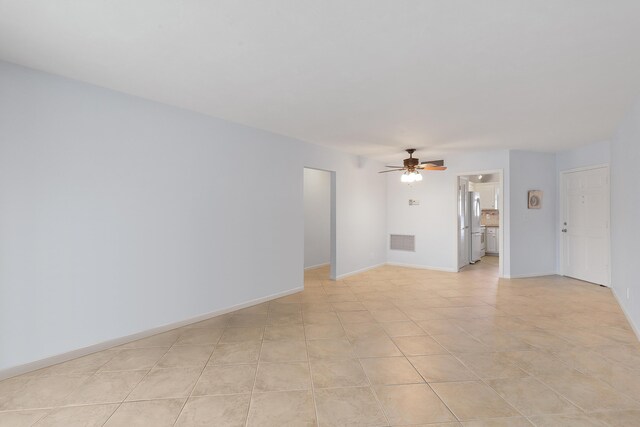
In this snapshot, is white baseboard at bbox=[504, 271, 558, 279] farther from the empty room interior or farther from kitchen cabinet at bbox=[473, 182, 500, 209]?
kitchen cabinet at bbox=[473, 182, 500, 209]

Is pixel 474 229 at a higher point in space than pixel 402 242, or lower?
higher

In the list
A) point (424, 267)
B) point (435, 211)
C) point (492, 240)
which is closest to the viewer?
point (435, 211)

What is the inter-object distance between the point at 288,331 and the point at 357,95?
102 inches

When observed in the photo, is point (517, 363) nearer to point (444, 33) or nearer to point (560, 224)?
point (444, 33)

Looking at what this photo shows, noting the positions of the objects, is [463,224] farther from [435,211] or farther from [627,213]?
[627,213]

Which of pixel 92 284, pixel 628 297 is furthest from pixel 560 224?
pixel 92 284

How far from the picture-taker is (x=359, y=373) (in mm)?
2545

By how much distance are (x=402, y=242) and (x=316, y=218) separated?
6.78 feet

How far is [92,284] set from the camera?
9.53ft

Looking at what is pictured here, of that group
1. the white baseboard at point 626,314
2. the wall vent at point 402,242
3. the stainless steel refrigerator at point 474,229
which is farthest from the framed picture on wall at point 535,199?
the wall vent at point 402,242

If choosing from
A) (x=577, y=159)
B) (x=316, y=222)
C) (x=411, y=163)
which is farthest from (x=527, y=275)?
(x=316, y=222)

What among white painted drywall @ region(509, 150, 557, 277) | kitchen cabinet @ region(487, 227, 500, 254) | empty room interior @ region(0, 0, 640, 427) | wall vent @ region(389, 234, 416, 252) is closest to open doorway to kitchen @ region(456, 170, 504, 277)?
kitchen cabinet @ region(487, 227, 500, 254)

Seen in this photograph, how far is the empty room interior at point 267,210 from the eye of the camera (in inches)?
78.7

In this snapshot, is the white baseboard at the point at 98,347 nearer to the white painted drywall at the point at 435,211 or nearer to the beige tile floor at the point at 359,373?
the beige tile floor at the point at 359,373
